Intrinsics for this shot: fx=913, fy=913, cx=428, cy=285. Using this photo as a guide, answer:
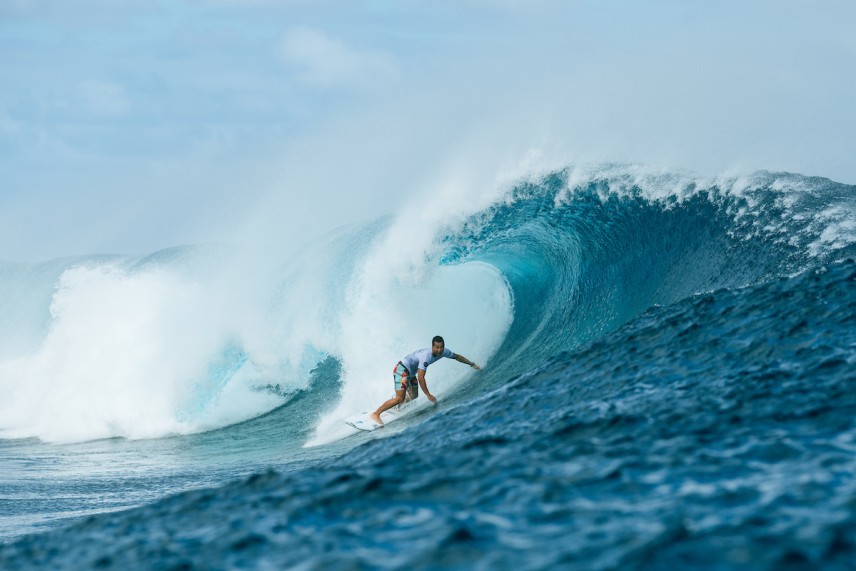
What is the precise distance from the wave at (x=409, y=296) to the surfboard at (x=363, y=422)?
699 millimetres

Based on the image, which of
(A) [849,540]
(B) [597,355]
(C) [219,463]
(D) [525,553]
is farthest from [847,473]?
(C) [219,463]

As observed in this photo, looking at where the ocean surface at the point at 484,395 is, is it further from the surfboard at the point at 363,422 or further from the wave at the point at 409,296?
the surfboard at the point at 363,422

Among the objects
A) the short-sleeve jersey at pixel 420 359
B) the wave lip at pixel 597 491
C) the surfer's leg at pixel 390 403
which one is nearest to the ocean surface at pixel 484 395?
the wave lip at pixel 597 491

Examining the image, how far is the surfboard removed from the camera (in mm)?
11548

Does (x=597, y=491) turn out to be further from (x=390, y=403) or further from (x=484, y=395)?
(x=390, y=403)

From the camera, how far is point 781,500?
12.8ft

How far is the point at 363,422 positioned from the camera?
38.8 ft

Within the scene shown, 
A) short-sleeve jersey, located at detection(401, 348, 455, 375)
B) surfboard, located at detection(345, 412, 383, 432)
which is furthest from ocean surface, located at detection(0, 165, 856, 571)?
short-sleeve jersey, located at detection(401, 348, 455, 375)

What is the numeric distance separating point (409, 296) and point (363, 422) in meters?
3.67

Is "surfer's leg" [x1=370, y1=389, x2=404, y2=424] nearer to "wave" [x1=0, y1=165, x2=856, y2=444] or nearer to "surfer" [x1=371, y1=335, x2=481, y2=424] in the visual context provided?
"surfer" [x1=371, y1=335, x2=481, y2=424]

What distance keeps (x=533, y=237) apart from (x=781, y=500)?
1256 centimetres

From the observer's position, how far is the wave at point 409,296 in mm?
12742

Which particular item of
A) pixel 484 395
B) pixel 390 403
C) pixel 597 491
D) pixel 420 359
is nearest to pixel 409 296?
pixel 420 359

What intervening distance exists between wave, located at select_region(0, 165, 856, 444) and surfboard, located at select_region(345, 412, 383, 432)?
699 millimetres
